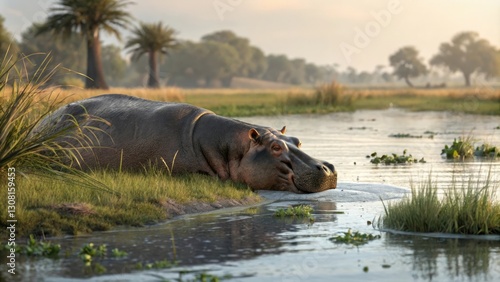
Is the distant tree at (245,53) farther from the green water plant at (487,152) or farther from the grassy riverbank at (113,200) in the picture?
the grassy riverbank at (113,200)

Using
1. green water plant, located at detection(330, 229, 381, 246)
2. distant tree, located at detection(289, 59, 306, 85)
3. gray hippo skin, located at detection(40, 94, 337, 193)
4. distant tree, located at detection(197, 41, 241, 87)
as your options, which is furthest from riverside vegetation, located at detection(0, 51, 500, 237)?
distant tree, located at detection(289, 59, 306, 85)

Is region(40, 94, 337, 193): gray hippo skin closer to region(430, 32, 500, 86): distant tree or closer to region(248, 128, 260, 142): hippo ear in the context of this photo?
region(248, 128, 260, 142): hippo ear

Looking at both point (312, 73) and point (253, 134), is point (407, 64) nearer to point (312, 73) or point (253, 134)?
point (312, 73)

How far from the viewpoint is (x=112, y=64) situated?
326 ft

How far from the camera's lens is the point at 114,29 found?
134 ft

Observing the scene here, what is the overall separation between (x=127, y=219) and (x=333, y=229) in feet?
5.70

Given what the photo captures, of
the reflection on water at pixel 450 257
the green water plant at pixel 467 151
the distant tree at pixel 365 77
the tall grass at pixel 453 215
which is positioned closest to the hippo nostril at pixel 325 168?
the tall grass at pixel 453 215

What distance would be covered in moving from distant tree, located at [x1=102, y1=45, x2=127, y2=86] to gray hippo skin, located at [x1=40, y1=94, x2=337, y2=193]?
90.2 metres

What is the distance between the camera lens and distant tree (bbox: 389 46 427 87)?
110231 millimetres

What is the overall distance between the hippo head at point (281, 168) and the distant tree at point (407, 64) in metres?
100

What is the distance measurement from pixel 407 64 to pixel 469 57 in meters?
Answer: 7.84

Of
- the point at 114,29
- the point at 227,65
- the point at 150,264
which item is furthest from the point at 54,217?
the point at 227,65

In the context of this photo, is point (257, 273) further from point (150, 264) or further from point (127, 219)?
point (127, 219)

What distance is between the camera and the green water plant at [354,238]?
22.3 feet
